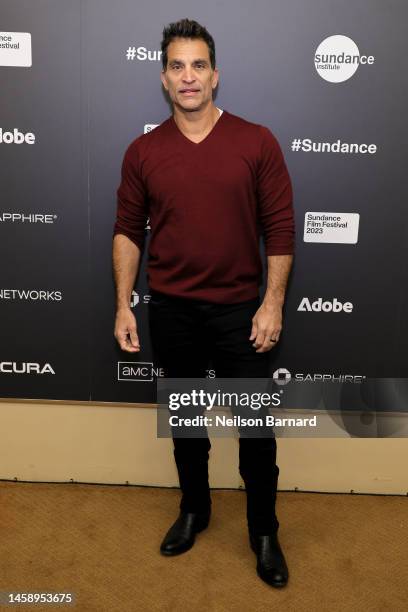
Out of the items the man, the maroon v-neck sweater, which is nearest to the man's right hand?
the man

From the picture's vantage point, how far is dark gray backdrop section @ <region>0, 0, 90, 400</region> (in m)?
2.23

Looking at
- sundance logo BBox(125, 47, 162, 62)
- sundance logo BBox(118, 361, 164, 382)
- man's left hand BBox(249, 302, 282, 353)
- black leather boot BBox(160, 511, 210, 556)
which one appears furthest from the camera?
sundance logo BBox(118, 361, 164, 382)

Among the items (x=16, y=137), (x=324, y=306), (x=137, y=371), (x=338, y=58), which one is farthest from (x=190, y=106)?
(x=137, y=371)

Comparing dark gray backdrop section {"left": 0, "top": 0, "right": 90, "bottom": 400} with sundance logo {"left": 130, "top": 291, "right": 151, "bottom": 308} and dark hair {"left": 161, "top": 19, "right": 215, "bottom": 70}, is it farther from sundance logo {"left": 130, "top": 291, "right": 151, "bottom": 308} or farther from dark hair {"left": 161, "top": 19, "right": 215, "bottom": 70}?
dark hair {"left": 161, "top": 19, "right": 215, "bottom": 70}

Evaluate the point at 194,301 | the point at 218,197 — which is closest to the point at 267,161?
the point at 218,197

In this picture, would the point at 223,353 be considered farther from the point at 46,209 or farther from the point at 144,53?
the point at 144,53

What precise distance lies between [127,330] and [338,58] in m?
1.26

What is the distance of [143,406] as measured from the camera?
2650 millimetres

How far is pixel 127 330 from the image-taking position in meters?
2.25

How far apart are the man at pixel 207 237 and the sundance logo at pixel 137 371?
338 millimetres

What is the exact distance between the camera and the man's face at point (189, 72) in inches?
77.4

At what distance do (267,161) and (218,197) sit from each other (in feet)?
0.69

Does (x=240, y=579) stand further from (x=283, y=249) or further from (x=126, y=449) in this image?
(x=283, y=249)

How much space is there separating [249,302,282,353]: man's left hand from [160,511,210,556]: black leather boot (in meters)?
0.79
